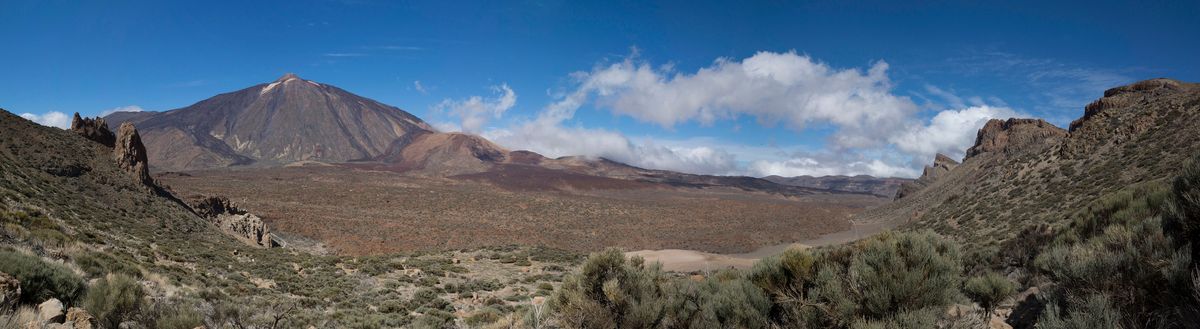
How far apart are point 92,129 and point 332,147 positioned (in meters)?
149

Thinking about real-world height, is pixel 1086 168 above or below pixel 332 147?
below

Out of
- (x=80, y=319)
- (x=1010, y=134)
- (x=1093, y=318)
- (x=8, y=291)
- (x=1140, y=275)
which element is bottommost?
(x=80, y=319)

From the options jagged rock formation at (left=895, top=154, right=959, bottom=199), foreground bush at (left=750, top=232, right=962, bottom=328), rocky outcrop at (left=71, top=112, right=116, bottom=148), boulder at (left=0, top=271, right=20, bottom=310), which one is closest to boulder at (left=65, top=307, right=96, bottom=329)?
boulder at (left=0, top=271, right=20, bottom=310)

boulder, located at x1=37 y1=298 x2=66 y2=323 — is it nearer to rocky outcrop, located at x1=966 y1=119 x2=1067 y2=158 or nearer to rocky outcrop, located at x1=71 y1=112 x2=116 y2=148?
rocky outcrop, located at x1=71 y1=112 x2=116 y2=148

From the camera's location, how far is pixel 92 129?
2647 centimetres

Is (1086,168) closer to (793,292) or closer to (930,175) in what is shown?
(793,292)

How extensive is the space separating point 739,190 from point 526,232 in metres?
88.1

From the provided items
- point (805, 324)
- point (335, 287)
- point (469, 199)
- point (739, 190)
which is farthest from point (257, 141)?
point (805, 324)

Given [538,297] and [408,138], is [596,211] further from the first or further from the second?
[408,138]

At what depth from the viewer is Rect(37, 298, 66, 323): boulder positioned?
457 centimetres

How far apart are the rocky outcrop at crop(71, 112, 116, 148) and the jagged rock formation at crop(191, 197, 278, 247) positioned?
5.69 metres

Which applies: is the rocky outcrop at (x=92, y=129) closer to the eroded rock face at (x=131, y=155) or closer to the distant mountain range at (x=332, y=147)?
the eroded rock face at (x=131, y=155)

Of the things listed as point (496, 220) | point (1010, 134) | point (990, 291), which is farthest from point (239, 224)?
point (1010, 134)

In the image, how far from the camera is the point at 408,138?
6890 inches
